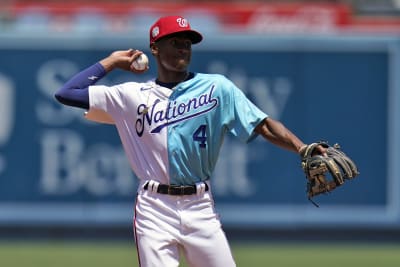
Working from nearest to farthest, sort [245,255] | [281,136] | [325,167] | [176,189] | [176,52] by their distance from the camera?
[325,167]
[281,136]
[176,189]
[176,52]
[245,255]

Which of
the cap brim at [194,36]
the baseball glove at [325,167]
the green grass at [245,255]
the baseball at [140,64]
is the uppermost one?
the cap brim at [194,36]

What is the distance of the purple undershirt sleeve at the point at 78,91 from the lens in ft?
19.6

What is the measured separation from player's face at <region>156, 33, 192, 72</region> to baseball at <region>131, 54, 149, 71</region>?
0.10 metres

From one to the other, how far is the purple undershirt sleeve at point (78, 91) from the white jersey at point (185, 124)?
0.23 m

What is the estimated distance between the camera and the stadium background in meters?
12.1

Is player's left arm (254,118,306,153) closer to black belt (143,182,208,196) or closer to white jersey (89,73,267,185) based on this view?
white jersey (89,73,267,185)

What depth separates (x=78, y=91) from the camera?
5988 mm

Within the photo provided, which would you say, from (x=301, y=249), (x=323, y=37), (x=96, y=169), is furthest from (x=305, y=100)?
(x=96, y=169)

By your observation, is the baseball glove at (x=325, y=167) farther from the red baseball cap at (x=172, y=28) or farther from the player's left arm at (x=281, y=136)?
the red baseball cap at (x=172, y=28)

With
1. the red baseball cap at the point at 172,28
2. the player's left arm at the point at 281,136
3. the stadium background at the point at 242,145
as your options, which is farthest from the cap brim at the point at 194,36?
the stadium background at the point at 242,145

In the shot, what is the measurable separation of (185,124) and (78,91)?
649 millimetres

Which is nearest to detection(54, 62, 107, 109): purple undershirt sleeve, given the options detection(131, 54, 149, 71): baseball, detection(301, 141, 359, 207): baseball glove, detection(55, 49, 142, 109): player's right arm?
detection(55, 49, 142, 109): player's right arm

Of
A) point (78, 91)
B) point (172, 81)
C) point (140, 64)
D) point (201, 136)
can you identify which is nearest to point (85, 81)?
point (78, 91)

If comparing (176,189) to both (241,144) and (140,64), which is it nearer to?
(140,64)
